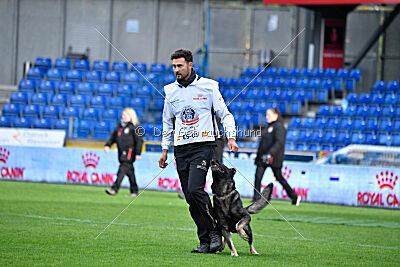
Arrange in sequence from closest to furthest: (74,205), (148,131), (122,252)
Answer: (122,252) → (74,205) → (148,131)

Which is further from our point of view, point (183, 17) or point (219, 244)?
point (183, 17)

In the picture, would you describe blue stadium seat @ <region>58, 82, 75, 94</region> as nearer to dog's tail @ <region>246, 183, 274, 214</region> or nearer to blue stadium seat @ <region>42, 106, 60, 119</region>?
blue stadium seat @ <region>42, 106, 60, 119</region>

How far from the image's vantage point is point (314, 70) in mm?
26609

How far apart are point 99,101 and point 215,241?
1941 centimetres

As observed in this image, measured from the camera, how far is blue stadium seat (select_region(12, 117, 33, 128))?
24989 millimetres

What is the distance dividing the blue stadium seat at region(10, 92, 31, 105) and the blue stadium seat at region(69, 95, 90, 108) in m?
1.86

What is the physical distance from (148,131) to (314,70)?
25.6 ft

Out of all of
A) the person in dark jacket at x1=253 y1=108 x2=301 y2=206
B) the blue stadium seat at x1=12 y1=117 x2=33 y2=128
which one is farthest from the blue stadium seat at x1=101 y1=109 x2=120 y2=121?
the person in dark jacket at x1=253 y1=108 x2=301 y2=206

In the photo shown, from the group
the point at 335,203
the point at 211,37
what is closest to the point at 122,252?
the point at 335,203

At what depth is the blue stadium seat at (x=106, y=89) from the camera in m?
26.5

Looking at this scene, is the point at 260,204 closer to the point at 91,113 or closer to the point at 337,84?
the point at 91,113

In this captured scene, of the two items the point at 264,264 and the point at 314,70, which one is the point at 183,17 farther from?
the point at 264,264

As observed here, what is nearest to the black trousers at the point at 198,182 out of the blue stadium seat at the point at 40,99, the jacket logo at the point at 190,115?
the jacket logo at the point at 190,115

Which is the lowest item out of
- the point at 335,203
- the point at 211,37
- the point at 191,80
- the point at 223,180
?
the point at 335,203
